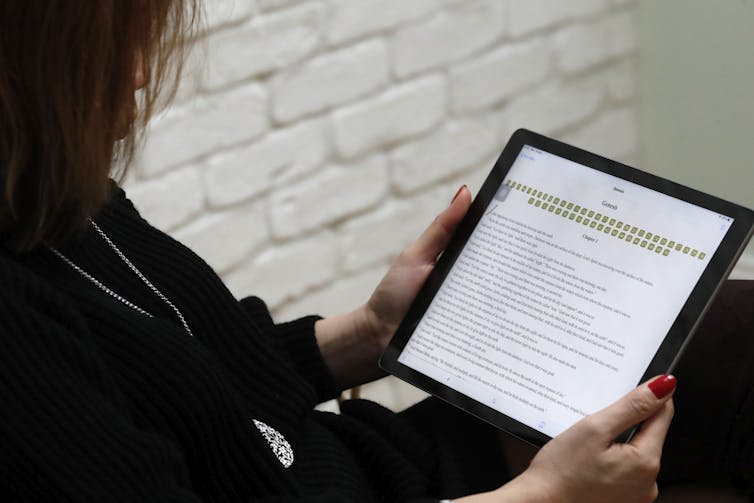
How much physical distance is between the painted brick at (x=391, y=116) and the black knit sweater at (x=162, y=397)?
0.43m

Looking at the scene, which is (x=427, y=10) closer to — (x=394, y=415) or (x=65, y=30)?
(x=394, y=415)

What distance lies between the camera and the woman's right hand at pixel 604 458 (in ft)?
2.45

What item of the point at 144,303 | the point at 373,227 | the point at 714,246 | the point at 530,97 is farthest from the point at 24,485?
the point at 530,97

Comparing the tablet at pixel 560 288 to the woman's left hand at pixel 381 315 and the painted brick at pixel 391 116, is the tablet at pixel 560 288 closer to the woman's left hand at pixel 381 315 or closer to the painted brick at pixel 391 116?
the woman's left hand at pixel 381 315

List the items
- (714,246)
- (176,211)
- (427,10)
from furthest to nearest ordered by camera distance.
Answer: (427,10) < (176,211) < (714,246)

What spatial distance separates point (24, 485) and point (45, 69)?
0.23 meters

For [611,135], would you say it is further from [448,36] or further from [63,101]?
[63,101]

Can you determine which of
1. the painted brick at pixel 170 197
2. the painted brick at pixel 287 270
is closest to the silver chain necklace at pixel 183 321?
the painted brick at pixel 170 197

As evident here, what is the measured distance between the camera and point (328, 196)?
4.46 feet

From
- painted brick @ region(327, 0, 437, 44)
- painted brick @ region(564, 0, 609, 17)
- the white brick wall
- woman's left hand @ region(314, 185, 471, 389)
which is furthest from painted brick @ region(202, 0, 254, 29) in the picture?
painted brick @ region(564, 0, 609, 17)

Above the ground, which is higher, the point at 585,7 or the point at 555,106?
the point at 585,7

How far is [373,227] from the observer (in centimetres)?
142

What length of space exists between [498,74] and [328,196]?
29 cm

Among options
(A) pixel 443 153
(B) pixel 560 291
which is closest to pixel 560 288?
(B) pixel 560 291
